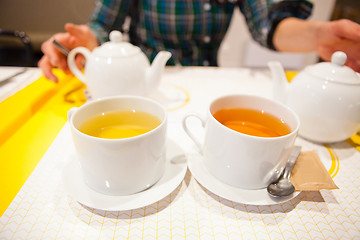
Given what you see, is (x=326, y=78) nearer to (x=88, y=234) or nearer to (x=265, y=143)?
(x=265, y=143)

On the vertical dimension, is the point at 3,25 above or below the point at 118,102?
below

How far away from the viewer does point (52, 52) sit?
3.10 ft

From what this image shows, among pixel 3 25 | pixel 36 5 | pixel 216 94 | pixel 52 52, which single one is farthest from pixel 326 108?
pixel 3 25

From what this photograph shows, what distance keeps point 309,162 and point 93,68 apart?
2.16 feet

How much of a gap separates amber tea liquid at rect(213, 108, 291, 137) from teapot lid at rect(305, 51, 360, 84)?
0.61ft

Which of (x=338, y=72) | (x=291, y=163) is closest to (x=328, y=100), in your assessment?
(x=338, y=72)

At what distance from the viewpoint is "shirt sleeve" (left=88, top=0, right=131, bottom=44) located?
1.21m

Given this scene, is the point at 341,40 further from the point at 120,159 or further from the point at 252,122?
A: the point at 120,159

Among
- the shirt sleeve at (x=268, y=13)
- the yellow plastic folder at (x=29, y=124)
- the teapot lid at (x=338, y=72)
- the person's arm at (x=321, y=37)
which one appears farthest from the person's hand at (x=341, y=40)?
the yellow plastic folder at (x=29, y=124)

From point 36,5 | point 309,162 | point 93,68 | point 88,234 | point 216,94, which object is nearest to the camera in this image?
point 88,234

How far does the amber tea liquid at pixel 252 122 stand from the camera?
0.55 m

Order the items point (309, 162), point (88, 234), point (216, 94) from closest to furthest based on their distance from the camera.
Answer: point (88, 234) → point (309, 162) → point (216, 94)

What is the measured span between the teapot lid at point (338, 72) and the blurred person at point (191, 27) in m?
0.39

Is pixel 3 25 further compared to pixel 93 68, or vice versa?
pixel 3 25
